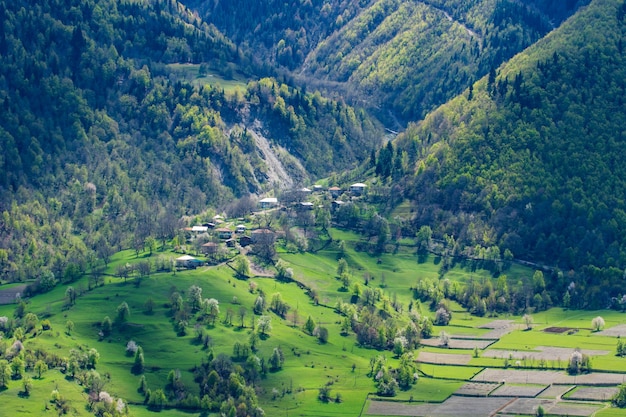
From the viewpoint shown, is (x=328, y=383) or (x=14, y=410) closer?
(x=14, y=410)

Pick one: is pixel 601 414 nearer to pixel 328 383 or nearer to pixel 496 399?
pixel 496 399

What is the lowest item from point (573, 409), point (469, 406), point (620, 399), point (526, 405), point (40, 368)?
point (573, 409)

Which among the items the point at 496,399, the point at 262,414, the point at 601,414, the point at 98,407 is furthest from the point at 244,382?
the point at 601,414

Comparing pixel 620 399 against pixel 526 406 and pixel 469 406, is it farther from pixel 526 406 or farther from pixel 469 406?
pixel 469 406

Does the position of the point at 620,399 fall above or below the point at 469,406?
below

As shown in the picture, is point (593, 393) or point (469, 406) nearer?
point (469, 406)

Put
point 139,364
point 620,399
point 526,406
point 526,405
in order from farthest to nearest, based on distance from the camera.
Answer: point 139,364 → point 620,399 → point 526,405 → point 526,406

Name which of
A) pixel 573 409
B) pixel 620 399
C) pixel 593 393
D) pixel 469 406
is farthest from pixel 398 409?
pixel 620 399

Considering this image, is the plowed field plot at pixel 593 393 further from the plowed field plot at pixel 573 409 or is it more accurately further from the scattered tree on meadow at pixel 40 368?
the scattered tree on meadow at pixel 40 368
